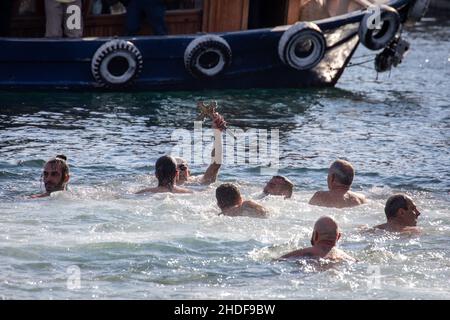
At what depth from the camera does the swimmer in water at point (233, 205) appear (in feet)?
46.3

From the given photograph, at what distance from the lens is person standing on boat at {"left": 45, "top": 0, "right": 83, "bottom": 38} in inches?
834

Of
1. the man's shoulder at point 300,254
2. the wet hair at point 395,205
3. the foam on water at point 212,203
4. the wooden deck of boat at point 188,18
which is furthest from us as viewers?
the wooden deck of boat at point 188,18

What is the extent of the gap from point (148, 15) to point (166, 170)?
6828 mm

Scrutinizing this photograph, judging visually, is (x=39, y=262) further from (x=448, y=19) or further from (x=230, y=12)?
(x=448, y=19)

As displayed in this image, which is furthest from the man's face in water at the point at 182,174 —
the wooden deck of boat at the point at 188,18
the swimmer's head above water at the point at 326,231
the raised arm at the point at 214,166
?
the wooden deck of boat at the point at 188,18

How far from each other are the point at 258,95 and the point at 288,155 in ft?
14.7

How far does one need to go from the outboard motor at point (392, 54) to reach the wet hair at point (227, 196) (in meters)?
10.0

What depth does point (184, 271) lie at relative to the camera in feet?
40.2

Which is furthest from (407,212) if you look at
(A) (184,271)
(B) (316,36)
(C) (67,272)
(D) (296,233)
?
(B) (316,36)

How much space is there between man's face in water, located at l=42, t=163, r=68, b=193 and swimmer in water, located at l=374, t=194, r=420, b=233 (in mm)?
3714

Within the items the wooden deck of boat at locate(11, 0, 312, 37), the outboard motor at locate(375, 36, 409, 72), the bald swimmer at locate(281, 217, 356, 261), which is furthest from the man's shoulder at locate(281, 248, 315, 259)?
the outboard motor at locate(375, 36, 409, 72)

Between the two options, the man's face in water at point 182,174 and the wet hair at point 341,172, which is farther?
the man's face in water at point 182,174

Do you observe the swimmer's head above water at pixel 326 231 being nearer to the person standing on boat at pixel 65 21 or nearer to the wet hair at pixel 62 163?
the wet hair at pixel 62 163

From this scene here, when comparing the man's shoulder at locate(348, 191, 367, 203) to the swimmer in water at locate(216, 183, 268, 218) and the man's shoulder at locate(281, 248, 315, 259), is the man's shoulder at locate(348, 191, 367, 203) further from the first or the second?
the man's shoulder at locate(281, 248, 315, 259)
